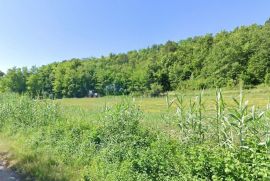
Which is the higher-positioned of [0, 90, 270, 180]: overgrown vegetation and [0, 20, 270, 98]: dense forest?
[0, 20, 270, 98]: dense forest

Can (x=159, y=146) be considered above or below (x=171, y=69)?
below

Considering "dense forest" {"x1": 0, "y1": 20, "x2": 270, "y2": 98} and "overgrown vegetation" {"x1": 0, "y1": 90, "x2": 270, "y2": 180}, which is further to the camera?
"dense forest" {"x1": 0, "y1": 20, "x2": 270, "y2": 98}

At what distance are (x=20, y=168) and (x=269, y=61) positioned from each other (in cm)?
7402

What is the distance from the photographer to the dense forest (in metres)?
73.8

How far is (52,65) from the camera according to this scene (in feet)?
404

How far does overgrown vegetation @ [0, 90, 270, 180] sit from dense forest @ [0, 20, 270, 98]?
201 ft

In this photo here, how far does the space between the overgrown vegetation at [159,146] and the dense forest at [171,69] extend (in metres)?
61.3

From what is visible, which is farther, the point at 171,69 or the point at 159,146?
the point at 171,69

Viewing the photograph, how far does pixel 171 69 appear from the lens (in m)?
92.3

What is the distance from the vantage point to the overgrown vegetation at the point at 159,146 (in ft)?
13.4

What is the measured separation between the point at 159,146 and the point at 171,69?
87922 mm

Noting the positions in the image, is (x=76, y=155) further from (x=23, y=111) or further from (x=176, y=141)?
(x=23, y=111)

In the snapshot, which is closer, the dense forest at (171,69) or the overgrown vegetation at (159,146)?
the overgrown vegetation at (159,146)

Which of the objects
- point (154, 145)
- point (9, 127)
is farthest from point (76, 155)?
point (9, 127)
